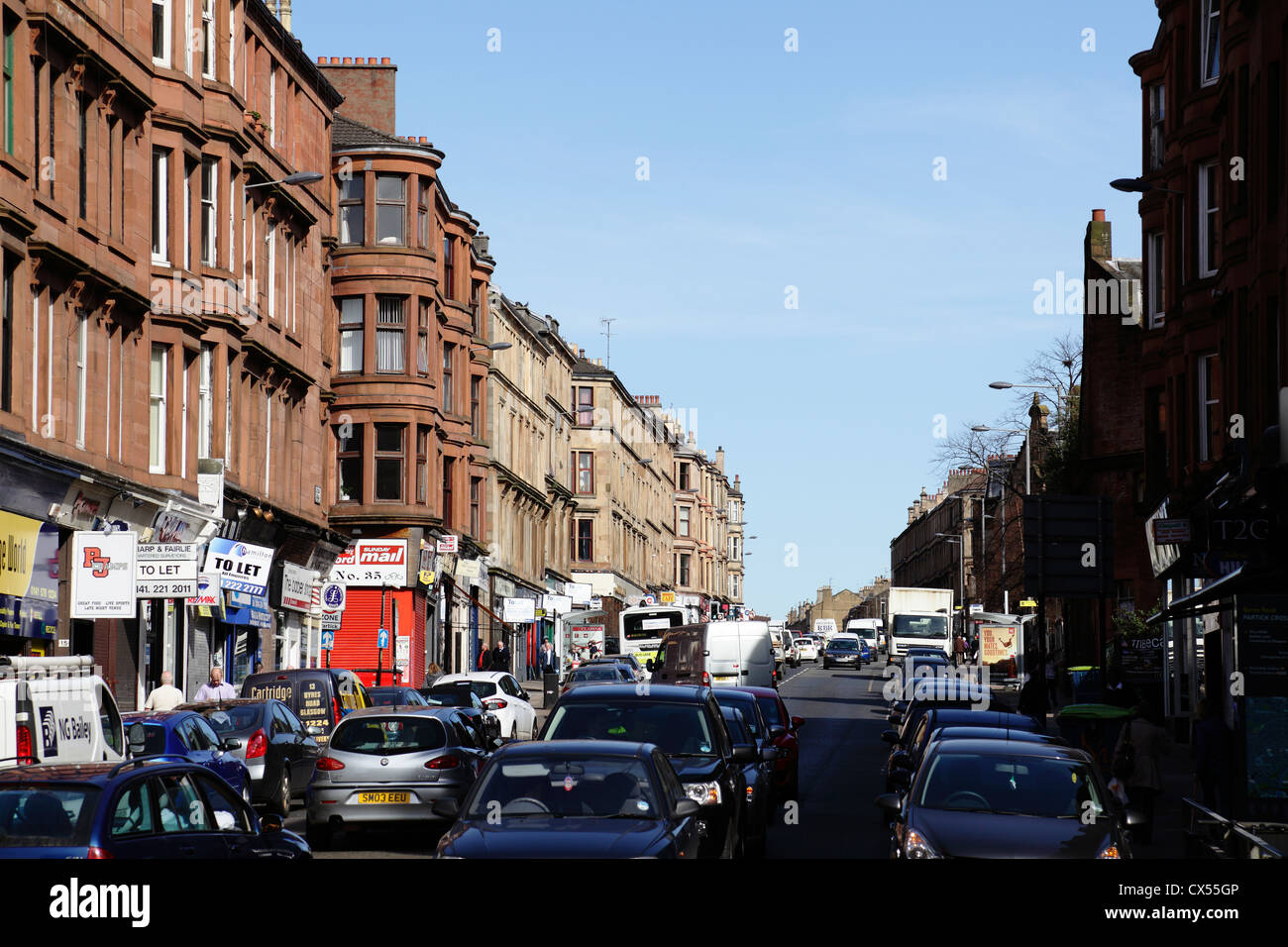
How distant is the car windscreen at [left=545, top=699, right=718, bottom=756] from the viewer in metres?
16.3

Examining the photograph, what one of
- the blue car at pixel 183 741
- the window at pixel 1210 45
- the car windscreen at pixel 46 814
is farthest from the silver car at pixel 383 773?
the window at pixel 1210 45

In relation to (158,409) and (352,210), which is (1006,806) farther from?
(352,210)

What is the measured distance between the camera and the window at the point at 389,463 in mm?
51156

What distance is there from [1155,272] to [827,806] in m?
23.6

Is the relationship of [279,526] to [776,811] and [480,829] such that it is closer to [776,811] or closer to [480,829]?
[776,811]

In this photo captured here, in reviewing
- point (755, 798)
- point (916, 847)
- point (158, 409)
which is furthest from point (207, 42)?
point (916, 847)

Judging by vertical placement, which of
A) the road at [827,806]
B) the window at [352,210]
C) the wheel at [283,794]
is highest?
the window at [352,210]

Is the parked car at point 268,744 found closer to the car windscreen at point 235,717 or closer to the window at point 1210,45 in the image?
the car windscreen at point 235,717

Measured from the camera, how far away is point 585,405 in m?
101

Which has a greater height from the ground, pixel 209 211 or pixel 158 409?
pixel 209 211

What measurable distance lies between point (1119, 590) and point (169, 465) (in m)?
28.2

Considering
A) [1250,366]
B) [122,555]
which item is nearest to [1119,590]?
[1250,366]

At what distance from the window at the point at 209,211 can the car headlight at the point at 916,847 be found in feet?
89.7

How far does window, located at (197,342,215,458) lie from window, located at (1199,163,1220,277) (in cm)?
1999
